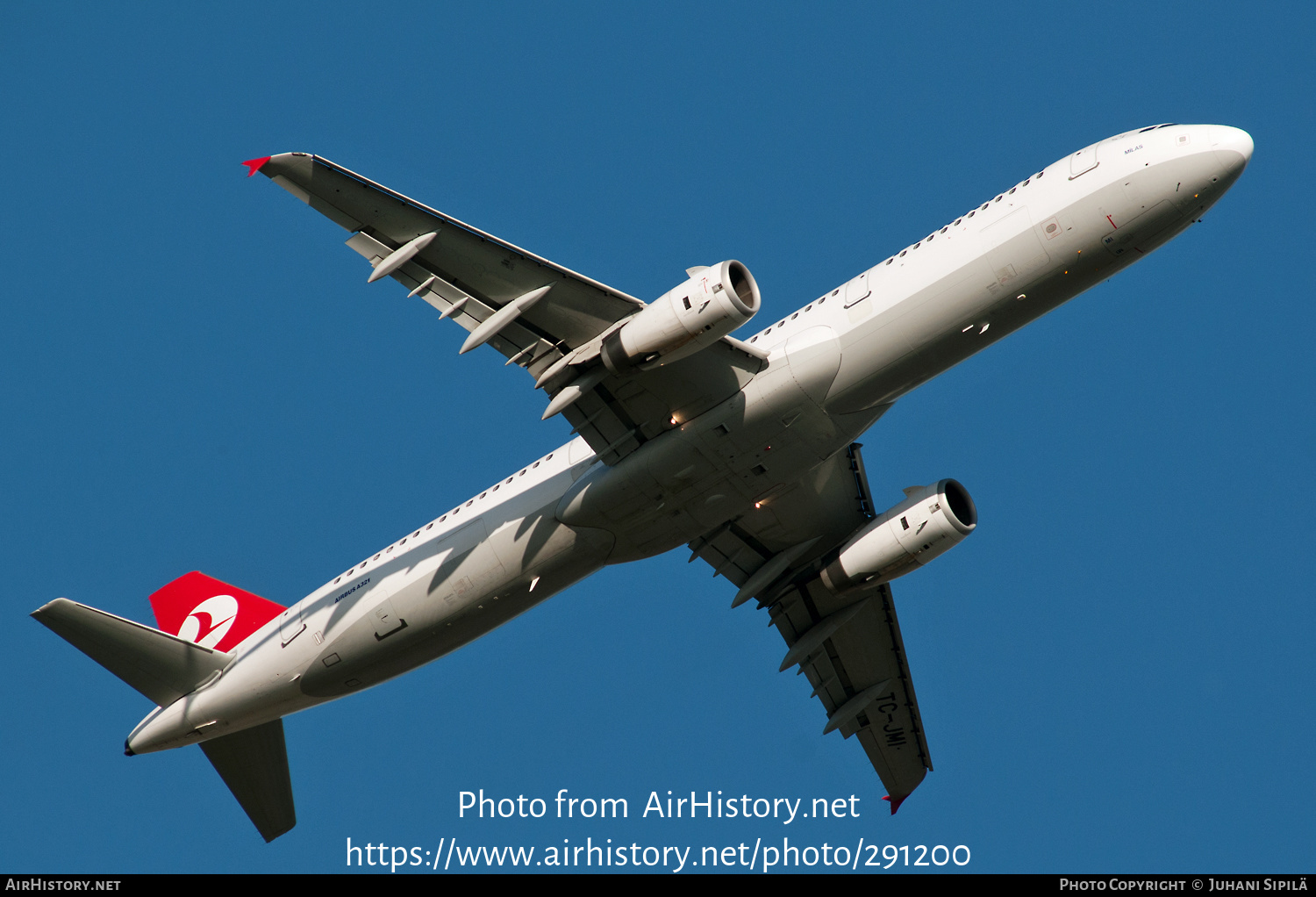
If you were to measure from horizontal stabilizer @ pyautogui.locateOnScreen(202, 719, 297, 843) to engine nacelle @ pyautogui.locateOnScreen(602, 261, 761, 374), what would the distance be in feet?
55.7

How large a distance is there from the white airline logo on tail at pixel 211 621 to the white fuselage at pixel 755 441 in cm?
240

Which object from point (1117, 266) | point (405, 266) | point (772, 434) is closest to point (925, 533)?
point (772, 434)

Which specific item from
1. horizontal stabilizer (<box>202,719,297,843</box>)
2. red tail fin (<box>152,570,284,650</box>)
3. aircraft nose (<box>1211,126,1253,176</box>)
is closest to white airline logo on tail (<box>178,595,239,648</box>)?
red tail fin (<box>152,570,284,650</box>)

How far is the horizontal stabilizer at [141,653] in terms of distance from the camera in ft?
114

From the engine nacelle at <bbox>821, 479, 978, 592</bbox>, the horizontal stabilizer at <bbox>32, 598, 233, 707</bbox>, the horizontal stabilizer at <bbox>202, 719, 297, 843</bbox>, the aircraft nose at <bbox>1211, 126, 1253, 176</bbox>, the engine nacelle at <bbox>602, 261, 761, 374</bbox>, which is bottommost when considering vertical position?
the horizontal stabilizer at <bbox>202, 719, 297, 843</bbox>

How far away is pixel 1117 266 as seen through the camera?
101 feet

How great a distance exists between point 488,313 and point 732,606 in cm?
1177

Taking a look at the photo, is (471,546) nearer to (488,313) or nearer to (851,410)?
(488,313)

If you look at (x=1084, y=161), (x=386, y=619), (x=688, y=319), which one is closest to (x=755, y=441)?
(x=688, y=319)

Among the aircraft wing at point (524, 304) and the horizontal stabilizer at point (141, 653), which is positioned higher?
the aircraft wing at point (524, 304)

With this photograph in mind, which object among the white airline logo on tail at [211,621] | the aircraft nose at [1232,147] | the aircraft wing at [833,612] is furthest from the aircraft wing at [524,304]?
the white airline logo on tail at [211,621]

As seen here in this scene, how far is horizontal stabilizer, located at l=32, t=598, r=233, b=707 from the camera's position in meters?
34.8

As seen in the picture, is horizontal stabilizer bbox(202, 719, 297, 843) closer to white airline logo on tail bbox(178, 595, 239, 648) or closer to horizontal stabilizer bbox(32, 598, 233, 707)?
horizontal stabilizer bbox(32, 598, 233, 707)

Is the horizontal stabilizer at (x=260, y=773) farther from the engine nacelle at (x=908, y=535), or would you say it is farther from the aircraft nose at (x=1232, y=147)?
the aircraft nose at (x=1232, y=147)
